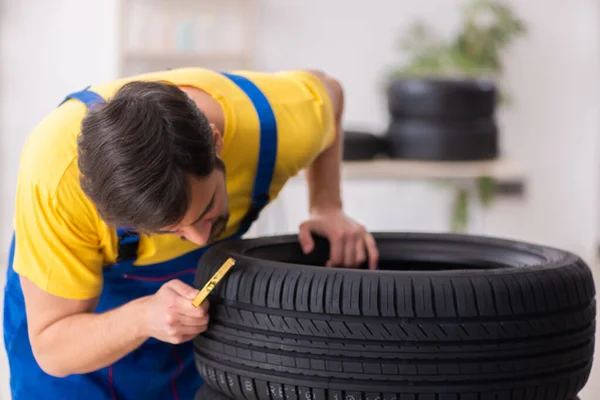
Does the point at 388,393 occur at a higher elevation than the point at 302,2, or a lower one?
lower

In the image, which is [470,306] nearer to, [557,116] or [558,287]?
[558,287]

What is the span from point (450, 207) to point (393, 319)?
4.86m

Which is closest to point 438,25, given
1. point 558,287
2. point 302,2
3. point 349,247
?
point 302,2

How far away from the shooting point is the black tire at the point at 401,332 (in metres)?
1.27

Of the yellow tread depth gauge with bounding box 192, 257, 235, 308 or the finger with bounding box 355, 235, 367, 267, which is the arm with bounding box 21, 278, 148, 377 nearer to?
the yellow tread depth gauge with bounding box 192, 257, 235, 308

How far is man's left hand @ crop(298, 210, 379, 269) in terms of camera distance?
5.96ft

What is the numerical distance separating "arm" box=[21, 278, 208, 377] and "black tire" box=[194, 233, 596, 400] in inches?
2.6

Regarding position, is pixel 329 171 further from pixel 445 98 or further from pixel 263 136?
pixel 445 98

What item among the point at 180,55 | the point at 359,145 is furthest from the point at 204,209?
the point at 180,55

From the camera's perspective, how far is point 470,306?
1275mm

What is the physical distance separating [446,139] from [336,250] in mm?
2451

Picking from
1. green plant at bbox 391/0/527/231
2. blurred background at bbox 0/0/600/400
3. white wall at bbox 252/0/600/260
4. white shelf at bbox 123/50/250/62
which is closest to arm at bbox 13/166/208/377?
blurred background at bbox 0/0/600/400

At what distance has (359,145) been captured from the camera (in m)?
4.15

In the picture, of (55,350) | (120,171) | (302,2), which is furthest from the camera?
(302,2)
